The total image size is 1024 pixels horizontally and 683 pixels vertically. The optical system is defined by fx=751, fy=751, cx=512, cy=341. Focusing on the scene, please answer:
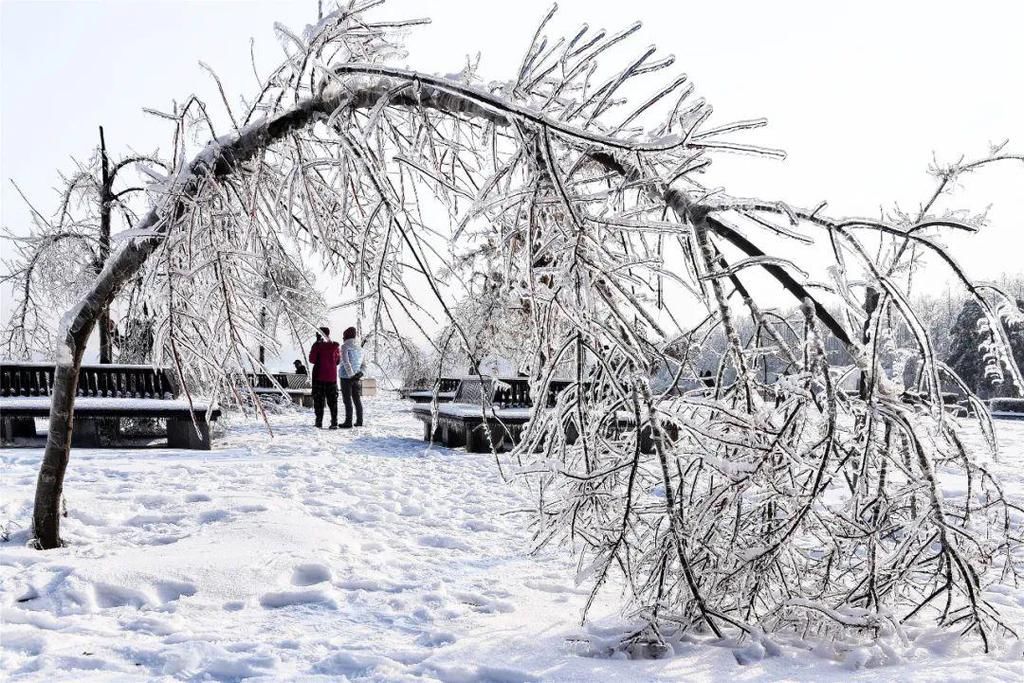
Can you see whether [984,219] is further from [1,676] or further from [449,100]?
[1,676]

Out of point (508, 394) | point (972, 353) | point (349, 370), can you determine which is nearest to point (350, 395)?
point (349, 370)

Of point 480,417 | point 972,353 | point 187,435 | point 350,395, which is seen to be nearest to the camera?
point 187,435

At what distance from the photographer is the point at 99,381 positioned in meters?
9.60

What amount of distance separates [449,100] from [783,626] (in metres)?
2.53

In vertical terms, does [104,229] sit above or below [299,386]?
above

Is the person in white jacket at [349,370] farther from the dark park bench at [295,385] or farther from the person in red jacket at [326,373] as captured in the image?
the dark park bench at [295,385]

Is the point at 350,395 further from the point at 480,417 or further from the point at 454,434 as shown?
the point at 480,417

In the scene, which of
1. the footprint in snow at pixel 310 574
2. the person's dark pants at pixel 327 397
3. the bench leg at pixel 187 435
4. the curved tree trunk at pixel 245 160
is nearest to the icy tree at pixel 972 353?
the person's dark pants at pixel 327 397

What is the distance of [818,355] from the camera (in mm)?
2576

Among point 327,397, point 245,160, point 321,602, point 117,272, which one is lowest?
point 321,602

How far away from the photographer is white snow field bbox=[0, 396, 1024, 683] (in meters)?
2.75

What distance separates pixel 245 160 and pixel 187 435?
6.39 meters

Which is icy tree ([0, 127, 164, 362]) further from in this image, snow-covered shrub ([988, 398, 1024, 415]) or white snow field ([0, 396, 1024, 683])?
snow-covered shrub ([988, 398, 1024, 415])

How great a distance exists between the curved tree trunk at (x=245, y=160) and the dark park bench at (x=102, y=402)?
4205 mm
